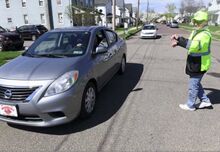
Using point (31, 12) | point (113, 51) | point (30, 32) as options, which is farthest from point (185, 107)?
point (31, 12)

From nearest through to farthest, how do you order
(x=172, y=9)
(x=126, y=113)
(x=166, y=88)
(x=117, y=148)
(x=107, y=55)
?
(x=117, y=148), (x=126, y=113), (x=107, y=55), (x=166, y=88), (x=172, y=9)

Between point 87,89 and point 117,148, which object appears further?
point 87,89

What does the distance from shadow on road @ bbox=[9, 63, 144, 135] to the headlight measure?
783mm

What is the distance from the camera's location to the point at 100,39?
19.3 ft

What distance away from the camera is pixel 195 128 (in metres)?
4.27

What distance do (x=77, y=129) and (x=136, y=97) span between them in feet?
6.58

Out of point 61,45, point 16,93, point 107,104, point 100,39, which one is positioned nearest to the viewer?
point 16,93

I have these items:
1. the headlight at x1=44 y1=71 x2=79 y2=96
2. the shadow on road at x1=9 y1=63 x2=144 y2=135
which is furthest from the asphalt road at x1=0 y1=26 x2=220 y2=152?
the headlight at x1=44 y1=71 x2=79 y2=96

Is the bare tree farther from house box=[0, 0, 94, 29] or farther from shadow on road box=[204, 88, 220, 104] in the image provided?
shadow on road box=[204, 88, 220, 104]

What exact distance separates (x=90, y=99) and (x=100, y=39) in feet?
5.72

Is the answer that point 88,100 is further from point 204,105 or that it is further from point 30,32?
point 30,32

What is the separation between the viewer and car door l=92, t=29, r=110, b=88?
5.09m

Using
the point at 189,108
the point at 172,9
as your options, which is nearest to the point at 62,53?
the point at 189,108

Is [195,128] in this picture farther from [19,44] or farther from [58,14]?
[58,14]
